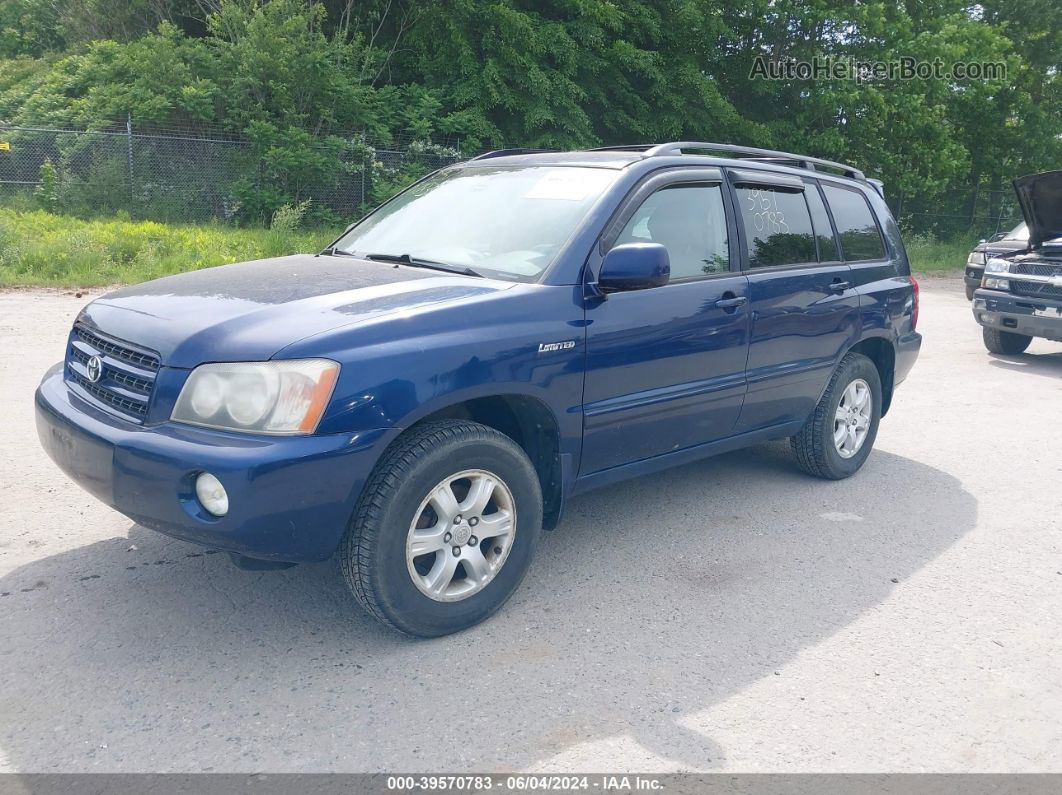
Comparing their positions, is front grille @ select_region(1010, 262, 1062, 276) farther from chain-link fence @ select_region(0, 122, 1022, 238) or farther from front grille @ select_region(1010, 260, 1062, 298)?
chain-link fence @ select_region(0, 122, 1022, 238)

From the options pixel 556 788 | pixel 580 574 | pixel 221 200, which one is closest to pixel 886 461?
pixel 580 574

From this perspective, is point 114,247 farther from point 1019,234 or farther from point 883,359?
point 1019,234

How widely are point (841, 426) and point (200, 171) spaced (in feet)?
52.6

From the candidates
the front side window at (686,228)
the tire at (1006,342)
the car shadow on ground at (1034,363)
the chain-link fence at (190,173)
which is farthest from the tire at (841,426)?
the chain-link fence at (190,173)

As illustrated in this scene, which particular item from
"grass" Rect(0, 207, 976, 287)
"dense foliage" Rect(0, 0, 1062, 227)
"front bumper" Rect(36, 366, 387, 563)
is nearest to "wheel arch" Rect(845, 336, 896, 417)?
"front bumper" Rect(36, 366, 387, 563)

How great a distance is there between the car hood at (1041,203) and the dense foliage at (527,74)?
487 inches

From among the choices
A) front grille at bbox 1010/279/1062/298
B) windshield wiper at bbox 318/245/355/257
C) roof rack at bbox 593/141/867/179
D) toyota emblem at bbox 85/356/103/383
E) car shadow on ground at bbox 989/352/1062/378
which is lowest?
car shadow on ground at bbox 989/352/1062/378

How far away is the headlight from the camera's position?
10.2 ft

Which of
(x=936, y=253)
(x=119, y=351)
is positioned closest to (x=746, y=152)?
(x=119, y=351)

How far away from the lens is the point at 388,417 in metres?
3.21

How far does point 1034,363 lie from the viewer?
1045cm

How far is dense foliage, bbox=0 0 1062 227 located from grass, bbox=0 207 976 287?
2761 mm

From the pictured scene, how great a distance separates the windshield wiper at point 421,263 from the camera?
160 inches

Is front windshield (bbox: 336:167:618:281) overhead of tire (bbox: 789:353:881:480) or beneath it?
overhead
